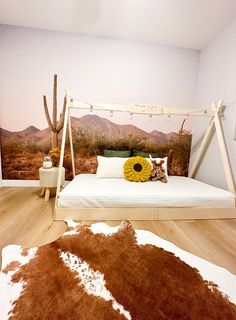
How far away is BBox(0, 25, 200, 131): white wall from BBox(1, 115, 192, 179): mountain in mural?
23 cm

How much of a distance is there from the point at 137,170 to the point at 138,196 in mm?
615

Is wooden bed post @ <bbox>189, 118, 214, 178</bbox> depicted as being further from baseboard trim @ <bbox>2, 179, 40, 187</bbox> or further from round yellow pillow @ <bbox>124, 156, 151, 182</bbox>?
baseboard trim @ <bbox>2, 179, 40, 187</bbox>

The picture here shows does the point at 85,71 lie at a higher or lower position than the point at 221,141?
higher

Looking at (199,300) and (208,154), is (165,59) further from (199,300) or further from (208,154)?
(199,300)

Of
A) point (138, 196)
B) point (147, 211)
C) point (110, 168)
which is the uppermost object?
point (110, 168)

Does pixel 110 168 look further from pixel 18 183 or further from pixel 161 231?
pixel 18 183

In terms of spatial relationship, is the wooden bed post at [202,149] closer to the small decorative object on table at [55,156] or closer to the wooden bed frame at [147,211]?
the wooden bed frame at [147,211]

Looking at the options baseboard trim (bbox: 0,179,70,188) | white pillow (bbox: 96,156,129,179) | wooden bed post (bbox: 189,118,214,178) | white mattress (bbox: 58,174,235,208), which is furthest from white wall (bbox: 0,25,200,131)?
white mattress (bbox: 58,174,235,208)

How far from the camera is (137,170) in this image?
2.49 metres

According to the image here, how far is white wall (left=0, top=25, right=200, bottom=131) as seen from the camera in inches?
111

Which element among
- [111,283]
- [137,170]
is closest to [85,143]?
[137,170]

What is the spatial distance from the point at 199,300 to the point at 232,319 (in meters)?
0.16

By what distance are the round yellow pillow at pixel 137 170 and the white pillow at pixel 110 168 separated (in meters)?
0.12

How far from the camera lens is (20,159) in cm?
298
